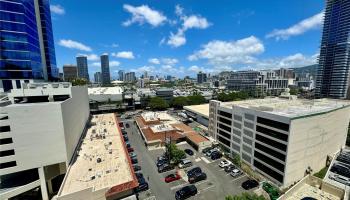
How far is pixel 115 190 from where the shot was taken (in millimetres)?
29000

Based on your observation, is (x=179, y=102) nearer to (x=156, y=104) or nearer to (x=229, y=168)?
(x=156, y=104)

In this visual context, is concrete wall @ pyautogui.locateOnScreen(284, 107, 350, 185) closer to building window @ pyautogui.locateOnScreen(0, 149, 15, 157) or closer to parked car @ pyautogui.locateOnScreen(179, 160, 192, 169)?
parked car @ pyautogui.locateOnScreen(179, 160, 192, 169)

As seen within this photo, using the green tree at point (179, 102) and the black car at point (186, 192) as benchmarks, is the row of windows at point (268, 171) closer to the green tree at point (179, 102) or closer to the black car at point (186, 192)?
the black car at point (186, 192)

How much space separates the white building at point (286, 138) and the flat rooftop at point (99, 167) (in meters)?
29.9

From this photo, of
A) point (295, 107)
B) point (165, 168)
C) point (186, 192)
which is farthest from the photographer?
point (295, 107)

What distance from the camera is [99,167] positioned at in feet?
118

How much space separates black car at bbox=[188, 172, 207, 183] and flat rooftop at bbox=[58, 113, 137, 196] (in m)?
13.2

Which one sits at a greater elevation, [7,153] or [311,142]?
[7,153]

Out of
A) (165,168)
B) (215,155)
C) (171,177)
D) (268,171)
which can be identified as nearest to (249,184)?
(268,171)

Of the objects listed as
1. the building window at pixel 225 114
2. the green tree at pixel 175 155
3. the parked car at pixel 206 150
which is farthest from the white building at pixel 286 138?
the green tree at pixel 175 155

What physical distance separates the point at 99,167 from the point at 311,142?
47835 mm

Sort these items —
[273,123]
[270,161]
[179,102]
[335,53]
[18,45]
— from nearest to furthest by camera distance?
[273,123], [270,161], [18,45], [179,102], [335,53]

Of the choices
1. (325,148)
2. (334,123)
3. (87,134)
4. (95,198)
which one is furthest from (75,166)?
(334,123)

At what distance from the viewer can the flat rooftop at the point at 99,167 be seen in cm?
3023
